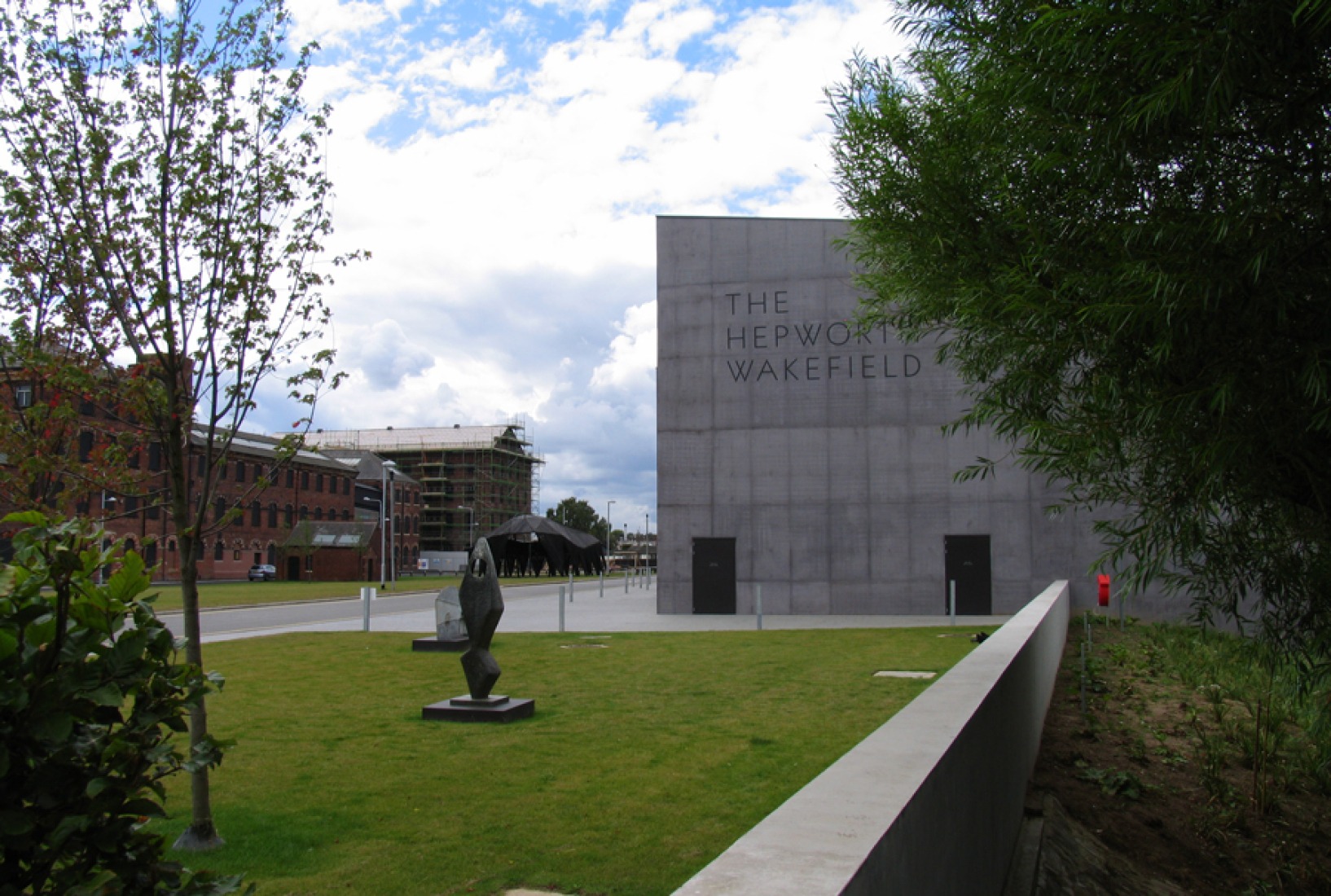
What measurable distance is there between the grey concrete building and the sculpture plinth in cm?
1619

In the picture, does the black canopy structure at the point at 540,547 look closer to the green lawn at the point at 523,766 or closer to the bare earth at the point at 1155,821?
the green lawn at the point at 523,766

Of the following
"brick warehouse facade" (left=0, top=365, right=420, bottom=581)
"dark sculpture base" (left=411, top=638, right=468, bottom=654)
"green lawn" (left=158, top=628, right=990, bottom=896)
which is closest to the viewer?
"green lawn" (left=158, top=628, right=990, bottom=896)

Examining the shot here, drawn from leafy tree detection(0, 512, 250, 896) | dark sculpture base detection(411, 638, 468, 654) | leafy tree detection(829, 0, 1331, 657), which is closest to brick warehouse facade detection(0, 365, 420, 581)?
dark sculpture base detection(411, 638, 468, 654)

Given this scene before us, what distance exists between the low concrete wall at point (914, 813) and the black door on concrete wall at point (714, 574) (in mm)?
19648

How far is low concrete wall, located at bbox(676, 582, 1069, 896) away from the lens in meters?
2.35

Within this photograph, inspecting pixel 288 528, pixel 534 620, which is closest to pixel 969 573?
pixel 534 620

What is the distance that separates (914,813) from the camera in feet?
9.84

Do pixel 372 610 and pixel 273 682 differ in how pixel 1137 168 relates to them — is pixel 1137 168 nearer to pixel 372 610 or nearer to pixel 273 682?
pixel 273 682

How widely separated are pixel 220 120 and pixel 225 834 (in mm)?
4583

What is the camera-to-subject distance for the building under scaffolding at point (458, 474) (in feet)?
370

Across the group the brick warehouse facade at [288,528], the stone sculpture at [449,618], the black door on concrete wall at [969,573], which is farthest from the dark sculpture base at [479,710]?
the brick warehouse facade at [288,528]

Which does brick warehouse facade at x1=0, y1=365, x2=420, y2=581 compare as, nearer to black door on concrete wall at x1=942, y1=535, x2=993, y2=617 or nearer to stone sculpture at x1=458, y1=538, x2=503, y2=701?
black door on concrete wall at x1=942, y1=535, x2=993, y2=617

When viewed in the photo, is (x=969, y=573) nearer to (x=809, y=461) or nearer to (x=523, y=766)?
(x=809, y=461)

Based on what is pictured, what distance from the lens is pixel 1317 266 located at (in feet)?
14.4
